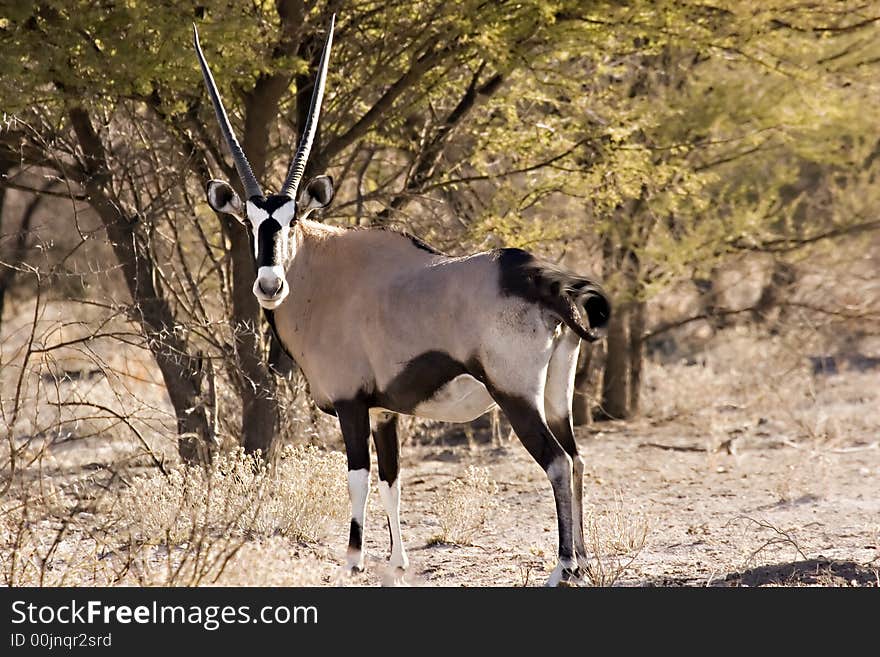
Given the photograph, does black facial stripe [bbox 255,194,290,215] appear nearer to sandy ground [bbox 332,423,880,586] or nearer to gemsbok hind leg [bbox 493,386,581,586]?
gemsbok hind leg [bbox 493,386,581,586]

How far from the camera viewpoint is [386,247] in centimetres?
734

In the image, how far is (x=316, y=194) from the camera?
7.25 metres

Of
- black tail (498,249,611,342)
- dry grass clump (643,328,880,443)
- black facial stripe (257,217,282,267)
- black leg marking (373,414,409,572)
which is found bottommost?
black leg marking (373,414,409,572)

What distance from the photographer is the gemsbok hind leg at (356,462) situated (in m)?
6.99

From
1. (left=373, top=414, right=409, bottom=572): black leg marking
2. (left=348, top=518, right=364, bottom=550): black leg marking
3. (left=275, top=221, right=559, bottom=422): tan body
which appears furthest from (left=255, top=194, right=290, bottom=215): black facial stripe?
(left=348, top=518, right=364, bottom=550): black leg marking

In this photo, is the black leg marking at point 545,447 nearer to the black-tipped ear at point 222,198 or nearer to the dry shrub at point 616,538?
the dry shrub at point 616,538

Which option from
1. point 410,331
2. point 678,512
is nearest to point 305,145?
point 410,331

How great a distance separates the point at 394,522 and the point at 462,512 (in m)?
1.52

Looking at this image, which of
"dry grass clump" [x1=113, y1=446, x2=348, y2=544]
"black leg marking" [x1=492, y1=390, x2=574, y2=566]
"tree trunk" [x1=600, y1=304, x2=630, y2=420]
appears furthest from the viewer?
"tree trunk" [x1=600, y1=304, x2=630, y2=420]

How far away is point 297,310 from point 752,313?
9121 mm

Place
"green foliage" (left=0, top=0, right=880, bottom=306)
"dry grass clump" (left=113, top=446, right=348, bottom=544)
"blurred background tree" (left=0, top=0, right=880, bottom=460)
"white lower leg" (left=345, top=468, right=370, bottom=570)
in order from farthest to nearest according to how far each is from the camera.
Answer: "blurred background tree" (left=0, top=0, right=880, bottom=460) < "green foliage" (left=0, top=0, right=880, bottom=306) < "dry grass clump" (left=113, top=446, right=348, bottom=544) < "white lower leg" (left=345, top=468, right=370, bottom=570)

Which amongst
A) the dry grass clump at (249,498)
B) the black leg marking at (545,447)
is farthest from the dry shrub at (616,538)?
the dry grass clump at (249,498)

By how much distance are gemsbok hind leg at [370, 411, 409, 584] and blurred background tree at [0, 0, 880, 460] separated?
1643 mm

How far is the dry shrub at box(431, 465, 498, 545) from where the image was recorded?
8.52 meters
